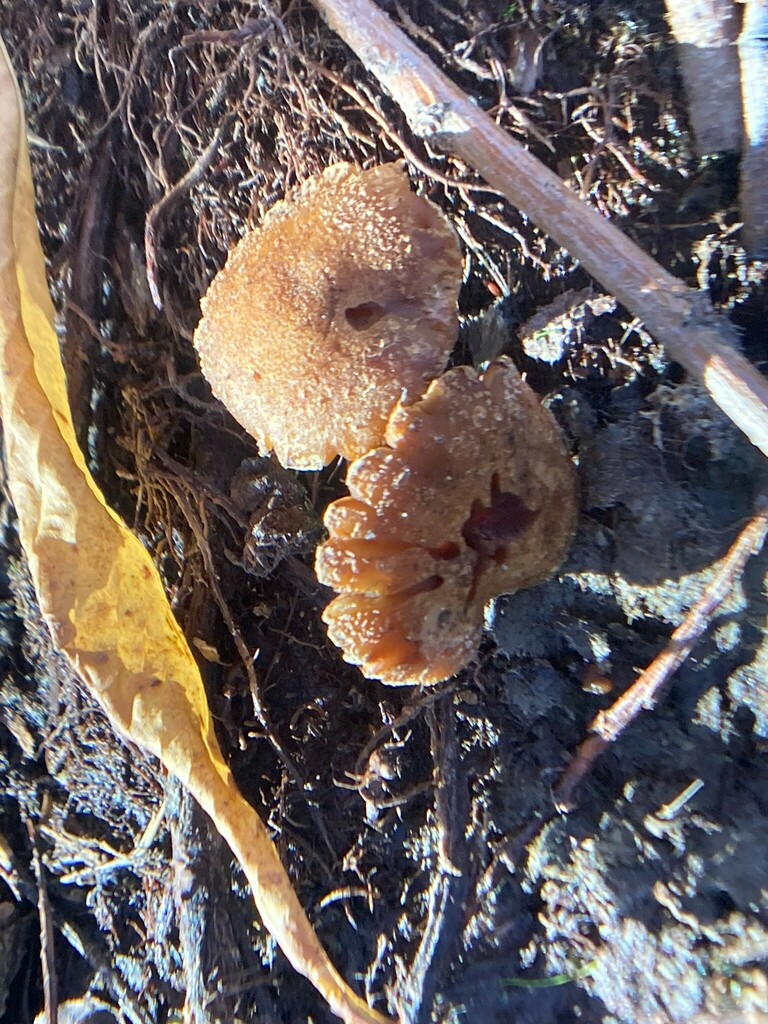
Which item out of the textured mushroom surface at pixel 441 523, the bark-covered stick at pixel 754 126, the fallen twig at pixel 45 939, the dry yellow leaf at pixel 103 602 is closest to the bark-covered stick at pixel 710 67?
the bark-covered stick at pixel 754 126

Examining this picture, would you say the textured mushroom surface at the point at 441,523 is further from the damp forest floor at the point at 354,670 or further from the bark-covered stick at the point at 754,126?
the bark-covered stick at the point at 754,126

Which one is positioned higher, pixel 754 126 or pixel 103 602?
pixel 754 126

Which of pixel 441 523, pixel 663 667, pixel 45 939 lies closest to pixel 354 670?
pixel 441 523

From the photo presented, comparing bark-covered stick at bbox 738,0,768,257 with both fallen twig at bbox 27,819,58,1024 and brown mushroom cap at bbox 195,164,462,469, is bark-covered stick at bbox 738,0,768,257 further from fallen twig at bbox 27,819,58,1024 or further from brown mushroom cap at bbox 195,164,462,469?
fallen twig at bbox 27,819,58,1024

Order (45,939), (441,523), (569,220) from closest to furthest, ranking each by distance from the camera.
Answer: (441,523) < (569,220) < (45,939)

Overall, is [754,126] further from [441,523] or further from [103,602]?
[103,602]
